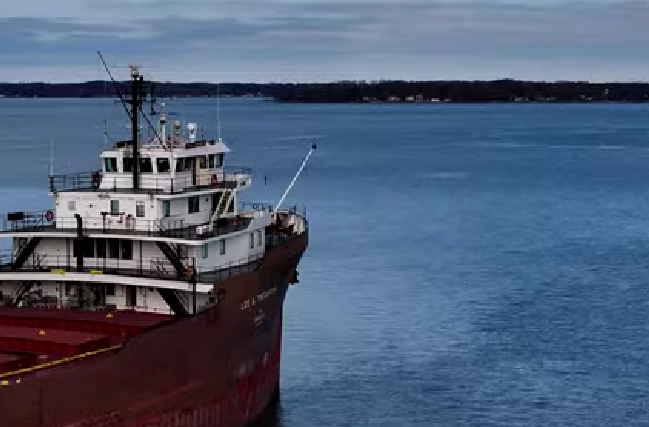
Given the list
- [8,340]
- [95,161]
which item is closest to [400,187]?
[95,161]

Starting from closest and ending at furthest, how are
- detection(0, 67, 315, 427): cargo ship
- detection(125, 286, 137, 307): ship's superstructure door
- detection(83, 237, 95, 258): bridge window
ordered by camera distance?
detection(0, 67, 315, 427): cargo ship
detection(125, 286, 137, 307): ship's superstructure door
detection(83, 237, 95, 258): bridge window

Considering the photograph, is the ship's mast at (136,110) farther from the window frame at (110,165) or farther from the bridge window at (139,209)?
the bridge window at (139,209)

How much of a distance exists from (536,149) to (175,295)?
116916 mm

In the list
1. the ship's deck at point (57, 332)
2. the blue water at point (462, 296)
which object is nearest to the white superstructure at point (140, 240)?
the ship's deck at point (57, 332)

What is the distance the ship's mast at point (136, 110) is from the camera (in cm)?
3266

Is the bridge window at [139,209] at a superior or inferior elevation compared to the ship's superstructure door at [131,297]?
superior

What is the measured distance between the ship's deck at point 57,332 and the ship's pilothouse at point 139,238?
92cm

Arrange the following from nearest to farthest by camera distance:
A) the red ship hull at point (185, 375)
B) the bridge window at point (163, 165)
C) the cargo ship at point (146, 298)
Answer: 1. the red ship hull at point (185, 375)
2. the cargo ship at point (146, 298)
3. the bridge window at point (163, 165)

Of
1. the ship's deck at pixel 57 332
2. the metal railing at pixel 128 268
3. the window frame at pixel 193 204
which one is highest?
the window frame at pixel 193 204

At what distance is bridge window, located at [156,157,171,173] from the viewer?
109 ft

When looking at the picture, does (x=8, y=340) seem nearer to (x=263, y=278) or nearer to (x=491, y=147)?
(x=263, y=278)

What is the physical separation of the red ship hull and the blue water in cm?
289

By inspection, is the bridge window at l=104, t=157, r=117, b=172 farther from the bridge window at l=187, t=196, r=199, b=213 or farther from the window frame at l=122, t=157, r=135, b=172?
the bridge window at l=187, t=196, r=199, b=213

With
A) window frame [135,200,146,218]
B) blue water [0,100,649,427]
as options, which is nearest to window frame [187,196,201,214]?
window frame [135,200,146,218]
